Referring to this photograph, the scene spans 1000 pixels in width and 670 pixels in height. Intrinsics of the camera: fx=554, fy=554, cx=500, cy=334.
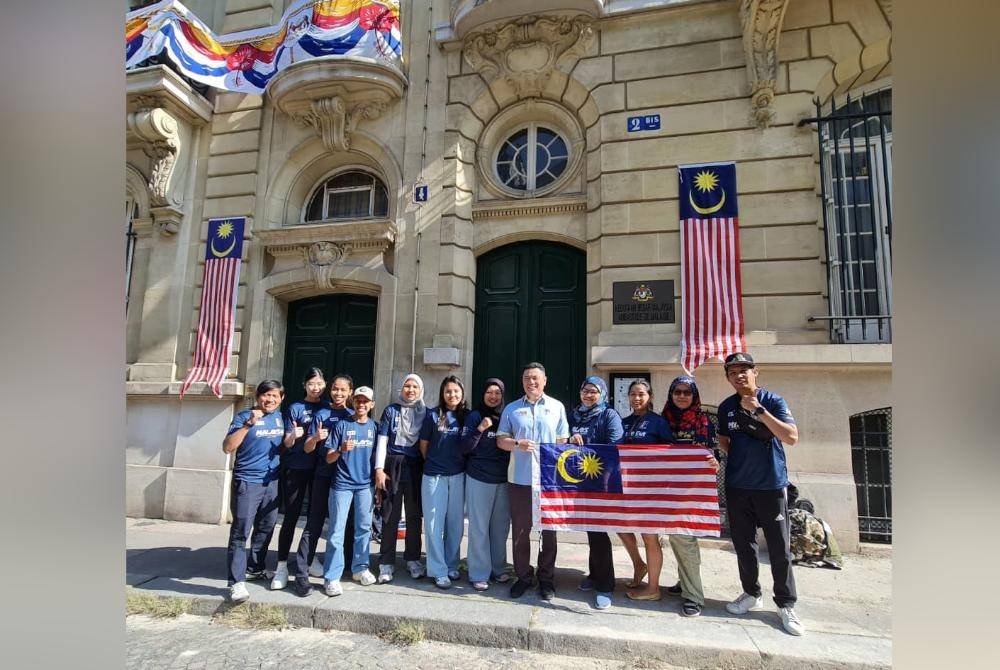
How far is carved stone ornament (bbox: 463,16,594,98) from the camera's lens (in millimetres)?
9617

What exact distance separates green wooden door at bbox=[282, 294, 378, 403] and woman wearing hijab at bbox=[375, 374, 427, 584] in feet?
12.9

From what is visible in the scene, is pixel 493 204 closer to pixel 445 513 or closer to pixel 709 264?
pixel 709 264

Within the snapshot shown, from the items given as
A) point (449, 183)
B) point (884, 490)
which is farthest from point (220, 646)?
point (884, 490)

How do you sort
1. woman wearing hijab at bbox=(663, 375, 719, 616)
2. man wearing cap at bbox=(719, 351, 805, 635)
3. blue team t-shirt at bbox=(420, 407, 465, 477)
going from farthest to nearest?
1. blue team t-shirt at bbox=(420, 407, 465, 477)
2. woman wearing hijab at bbox=(663, 375, 719, 616)
3. man wearing cap at bbox=(719, 351, 805, 635)

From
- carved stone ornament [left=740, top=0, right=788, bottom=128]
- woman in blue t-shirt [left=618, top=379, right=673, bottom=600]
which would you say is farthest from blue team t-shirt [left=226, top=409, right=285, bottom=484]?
carved stone ornament [left=740, top=0, right=788, bottom=128]

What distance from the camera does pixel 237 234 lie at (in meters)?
10.5

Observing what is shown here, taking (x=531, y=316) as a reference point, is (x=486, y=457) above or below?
below

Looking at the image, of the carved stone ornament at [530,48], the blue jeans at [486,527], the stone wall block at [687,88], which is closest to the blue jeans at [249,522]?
the blue jeans at [486,527]

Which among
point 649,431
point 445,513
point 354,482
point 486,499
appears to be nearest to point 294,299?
point 354,482

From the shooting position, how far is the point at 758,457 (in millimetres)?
5184

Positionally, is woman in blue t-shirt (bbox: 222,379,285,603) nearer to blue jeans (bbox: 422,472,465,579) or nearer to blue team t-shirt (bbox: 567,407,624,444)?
blue jeans (bbox: 422,472,465,579)

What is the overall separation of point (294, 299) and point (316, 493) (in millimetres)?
5701

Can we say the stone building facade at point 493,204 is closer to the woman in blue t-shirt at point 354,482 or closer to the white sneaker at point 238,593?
the woman in blue t-shirt at point 354,482
